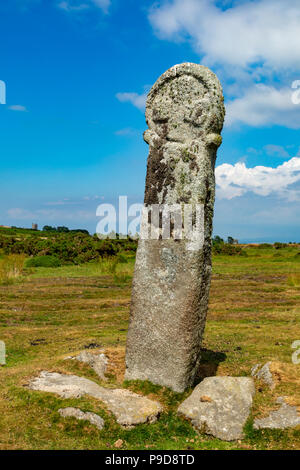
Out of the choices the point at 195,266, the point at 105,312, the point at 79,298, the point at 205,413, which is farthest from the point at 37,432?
the point at 79,298

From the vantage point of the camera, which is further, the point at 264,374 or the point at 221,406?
the point at 264,374

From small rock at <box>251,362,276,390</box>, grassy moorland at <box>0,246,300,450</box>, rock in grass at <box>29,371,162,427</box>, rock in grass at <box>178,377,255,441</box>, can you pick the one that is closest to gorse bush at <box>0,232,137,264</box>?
grassy moorland at <box>0,246,300,450</box>

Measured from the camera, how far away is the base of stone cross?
8.11m

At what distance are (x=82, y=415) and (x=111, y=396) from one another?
0.86 metres

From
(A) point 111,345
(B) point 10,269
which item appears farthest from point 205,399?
(B) point 10,269

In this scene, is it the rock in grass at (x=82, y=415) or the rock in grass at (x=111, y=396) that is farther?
the rock in grass at (x=111, y=396)

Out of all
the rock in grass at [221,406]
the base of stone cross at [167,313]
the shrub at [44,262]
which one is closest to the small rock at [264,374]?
the rock in grass at [221,406]

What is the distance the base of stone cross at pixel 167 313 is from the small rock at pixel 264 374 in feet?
4.51

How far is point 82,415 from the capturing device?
6828 millimetres

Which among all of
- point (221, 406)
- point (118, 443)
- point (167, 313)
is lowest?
point (118, 443)

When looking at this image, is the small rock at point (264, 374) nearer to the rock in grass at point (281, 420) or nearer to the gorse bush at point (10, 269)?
the rock in grass at point (281, 420)

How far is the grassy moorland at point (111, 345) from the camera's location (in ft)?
21.9

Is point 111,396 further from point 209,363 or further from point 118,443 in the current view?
point 209,363
